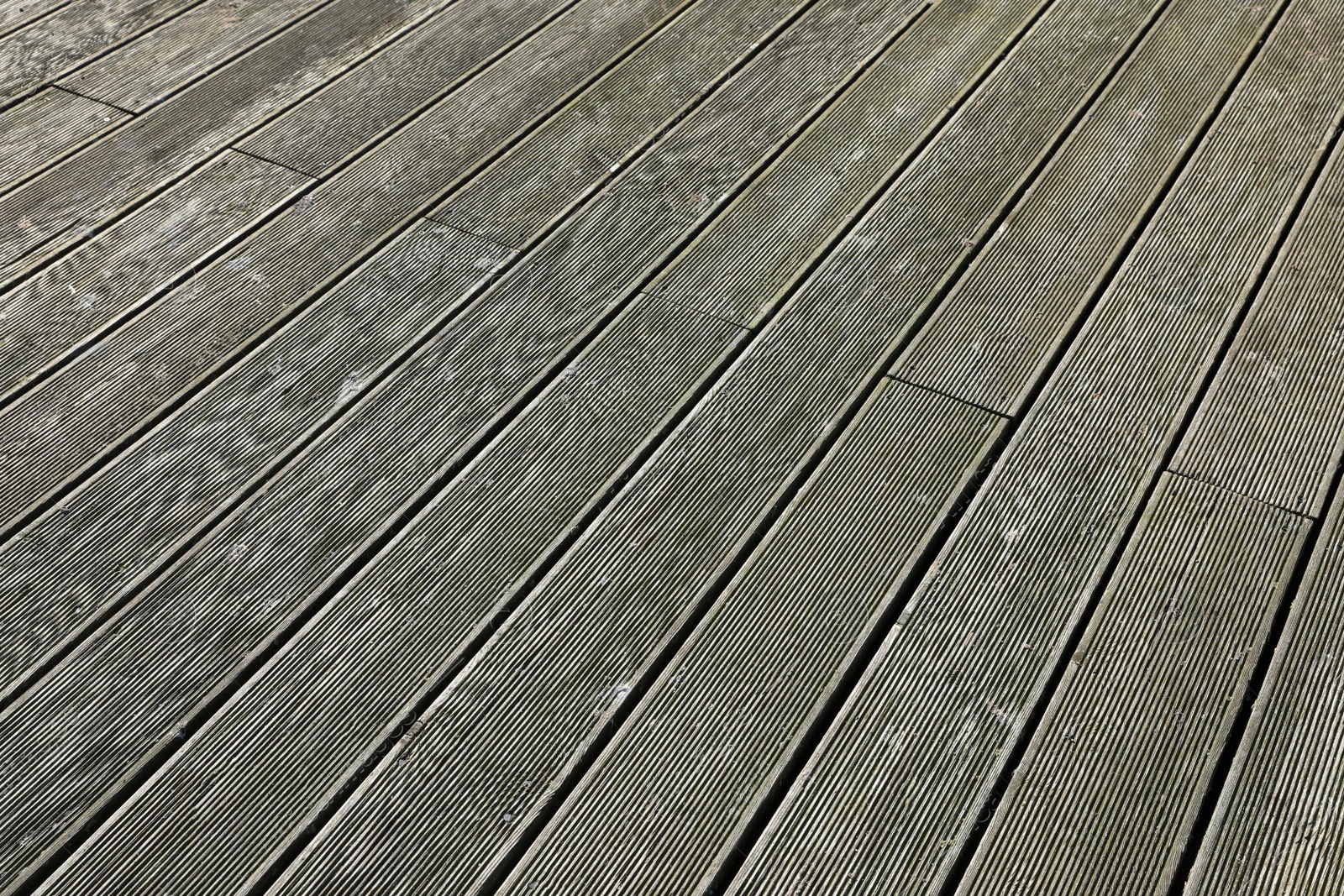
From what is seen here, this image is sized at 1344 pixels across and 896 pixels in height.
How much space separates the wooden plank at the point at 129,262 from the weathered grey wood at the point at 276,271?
4cm

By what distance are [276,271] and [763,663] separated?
1071mm

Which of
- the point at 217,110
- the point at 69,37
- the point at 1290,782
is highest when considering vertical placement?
the point at 69,37

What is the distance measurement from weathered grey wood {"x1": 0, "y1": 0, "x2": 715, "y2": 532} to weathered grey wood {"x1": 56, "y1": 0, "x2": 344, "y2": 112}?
489mm

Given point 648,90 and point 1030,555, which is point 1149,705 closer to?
point 1030,555

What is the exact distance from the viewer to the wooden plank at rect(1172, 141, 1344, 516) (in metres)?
1.58

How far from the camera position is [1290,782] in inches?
50.5

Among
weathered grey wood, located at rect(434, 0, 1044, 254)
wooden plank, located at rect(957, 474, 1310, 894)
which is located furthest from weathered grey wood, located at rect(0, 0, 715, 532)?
wooden plank, located at rect(957, 474, 1310, 894)

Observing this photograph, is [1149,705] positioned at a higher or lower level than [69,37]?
lower

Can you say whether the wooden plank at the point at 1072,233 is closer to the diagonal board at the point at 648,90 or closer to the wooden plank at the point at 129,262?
the diagonal board at the point at 648,90

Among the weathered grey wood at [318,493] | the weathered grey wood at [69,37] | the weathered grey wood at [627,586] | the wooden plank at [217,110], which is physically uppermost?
the weathered grey wood at [69,37]

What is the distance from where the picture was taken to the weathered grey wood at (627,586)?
127 cm

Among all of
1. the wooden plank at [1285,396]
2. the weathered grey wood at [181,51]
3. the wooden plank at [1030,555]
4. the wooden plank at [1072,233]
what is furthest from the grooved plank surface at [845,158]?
the weathered grey wood at [181,51]

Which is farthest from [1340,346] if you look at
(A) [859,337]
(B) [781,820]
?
(B) [781,820]

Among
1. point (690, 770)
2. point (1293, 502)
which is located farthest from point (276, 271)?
point (1293, 502)
